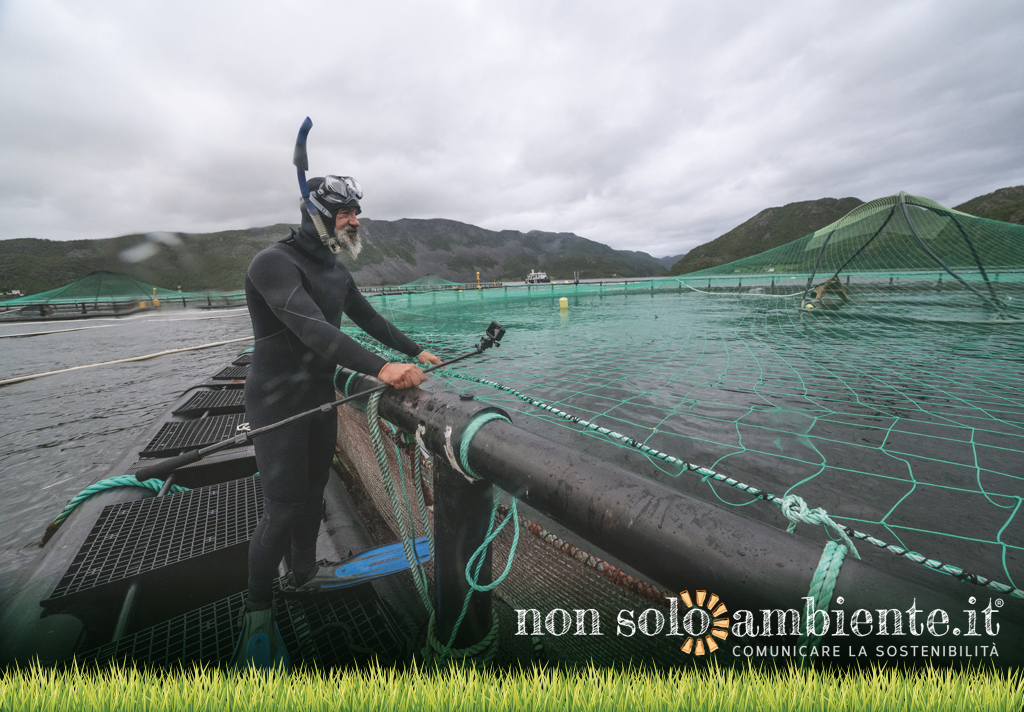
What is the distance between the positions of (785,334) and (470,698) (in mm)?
12514

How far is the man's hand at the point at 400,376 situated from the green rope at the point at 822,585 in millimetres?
1378

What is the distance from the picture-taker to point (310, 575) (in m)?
2.48

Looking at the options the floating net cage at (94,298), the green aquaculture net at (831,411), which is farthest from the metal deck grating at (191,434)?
the floating net cage at (94,298)

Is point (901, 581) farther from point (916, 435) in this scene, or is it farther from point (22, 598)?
point (916, 435)

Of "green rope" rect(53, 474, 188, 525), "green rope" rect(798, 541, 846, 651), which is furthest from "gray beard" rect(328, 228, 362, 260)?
"green rope" rect(798, 541, 846, 651)

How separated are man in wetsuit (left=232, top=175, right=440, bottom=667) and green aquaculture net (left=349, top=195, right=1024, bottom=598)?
959mm

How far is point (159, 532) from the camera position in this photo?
255cm

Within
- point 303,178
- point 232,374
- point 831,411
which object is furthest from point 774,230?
point 303,178

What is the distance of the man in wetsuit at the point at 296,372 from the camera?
193cm

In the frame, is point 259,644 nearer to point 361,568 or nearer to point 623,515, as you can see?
point 361,568

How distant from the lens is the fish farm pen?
0.74 m

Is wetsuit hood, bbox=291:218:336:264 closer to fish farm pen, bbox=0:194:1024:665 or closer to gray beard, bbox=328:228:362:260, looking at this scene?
gray beard, bbox=328:228:362:260

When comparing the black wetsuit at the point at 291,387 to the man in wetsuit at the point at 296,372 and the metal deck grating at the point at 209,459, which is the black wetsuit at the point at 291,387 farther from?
the metal deck grating at the point at 209,459
